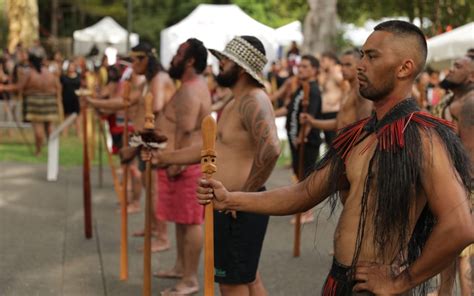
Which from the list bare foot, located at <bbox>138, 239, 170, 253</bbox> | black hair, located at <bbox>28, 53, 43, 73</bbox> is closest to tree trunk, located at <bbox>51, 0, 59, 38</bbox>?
black hair, located at <bbox>28, 53, 43, 73</bbox>

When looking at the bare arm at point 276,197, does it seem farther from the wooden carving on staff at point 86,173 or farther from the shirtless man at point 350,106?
the wooden carving on staff at point 86,173

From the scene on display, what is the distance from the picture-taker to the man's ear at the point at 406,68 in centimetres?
306

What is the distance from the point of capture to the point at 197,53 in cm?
651

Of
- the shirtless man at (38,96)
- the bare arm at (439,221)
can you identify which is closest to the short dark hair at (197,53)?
the bare arm at (439,221)

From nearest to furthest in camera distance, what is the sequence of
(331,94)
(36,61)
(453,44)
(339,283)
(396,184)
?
(396,184) < (339,283) < (331,94) < (453,44) < (36,61)

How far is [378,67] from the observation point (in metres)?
3.07

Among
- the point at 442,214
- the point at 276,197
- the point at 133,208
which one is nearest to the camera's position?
the point at 442,214

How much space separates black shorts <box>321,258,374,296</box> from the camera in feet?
10.3

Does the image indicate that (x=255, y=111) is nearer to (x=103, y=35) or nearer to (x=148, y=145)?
(x=148, y=145)

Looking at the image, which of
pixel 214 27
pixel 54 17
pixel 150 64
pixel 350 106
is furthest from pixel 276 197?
pixel 54 17

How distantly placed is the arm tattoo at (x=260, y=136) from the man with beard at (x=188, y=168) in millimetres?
1343

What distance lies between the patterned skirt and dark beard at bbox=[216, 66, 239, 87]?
11156 mm

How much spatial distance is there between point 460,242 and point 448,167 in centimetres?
25

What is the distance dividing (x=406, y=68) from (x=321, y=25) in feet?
A: 56.8
